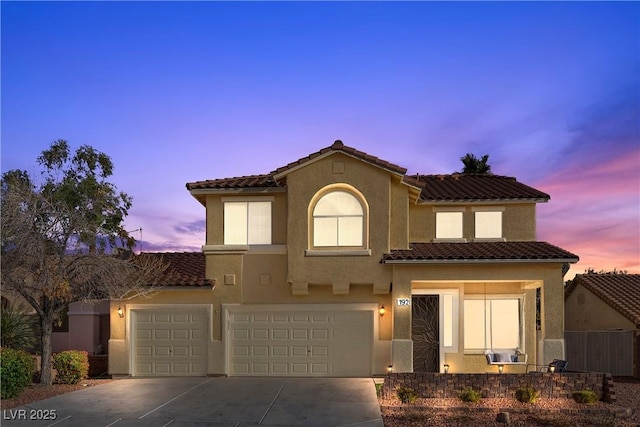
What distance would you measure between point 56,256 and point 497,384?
12.6m

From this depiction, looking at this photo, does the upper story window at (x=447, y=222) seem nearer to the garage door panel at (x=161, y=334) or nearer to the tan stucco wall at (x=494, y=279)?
the tan stucco wall at (x=494, y=279)

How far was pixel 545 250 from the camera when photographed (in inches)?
724

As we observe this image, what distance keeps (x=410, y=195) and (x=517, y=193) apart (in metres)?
4.47

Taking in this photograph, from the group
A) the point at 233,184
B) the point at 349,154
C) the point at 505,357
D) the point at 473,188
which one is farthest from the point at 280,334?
the point at 473,188

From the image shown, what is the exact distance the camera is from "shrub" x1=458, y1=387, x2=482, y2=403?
49.0 feet

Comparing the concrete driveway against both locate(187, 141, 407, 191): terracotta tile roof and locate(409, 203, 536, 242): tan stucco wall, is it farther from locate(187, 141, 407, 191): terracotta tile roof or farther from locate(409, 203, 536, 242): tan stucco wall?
locate(187, 141, 407, 191): terracotta tile roof

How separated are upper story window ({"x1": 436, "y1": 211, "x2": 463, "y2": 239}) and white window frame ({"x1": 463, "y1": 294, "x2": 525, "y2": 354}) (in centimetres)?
255

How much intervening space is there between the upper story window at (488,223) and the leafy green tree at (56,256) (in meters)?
11.8

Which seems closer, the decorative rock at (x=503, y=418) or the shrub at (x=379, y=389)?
the decorative rock at (x=503, y=418)

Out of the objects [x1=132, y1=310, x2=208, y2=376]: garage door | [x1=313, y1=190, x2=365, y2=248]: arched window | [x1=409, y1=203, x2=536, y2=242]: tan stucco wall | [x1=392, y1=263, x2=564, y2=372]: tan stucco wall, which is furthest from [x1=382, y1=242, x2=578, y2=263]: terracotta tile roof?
[x1=132, y1=310, x2=208, y2=376]: garage door

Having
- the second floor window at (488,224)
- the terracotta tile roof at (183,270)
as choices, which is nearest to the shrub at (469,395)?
the second floor window at (488,224)

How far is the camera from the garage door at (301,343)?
19.6 metres

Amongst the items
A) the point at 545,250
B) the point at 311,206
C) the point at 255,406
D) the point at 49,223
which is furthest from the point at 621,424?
the point at 49,223

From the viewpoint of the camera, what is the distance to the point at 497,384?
15367mm
